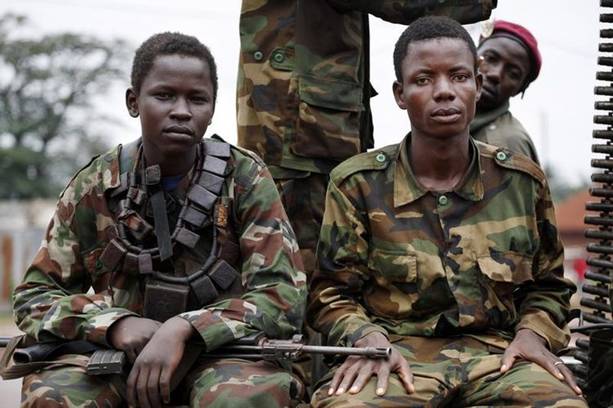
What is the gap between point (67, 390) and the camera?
3.86 m

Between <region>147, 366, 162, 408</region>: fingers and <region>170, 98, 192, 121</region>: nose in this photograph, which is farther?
<region>170, 98, 192, 121</region>: nose

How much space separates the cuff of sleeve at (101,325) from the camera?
4.02m

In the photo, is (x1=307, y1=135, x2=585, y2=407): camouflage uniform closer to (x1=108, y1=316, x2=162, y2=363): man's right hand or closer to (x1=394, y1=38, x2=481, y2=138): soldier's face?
(x1=394, y1=38, x2=481, y2=138): soldier's face

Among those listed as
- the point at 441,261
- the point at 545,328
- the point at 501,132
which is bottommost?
the point at 545,328

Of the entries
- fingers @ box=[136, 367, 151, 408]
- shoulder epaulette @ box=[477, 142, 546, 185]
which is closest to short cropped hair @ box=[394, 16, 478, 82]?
shoulder epaulette @ box=[477, 142, 546, 185]

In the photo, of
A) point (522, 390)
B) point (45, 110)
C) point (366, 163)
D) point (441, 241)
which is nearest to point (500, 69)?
point (366, 163)

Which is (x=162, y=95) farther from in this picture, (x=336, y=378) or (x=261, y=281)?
(x=336, y=378)

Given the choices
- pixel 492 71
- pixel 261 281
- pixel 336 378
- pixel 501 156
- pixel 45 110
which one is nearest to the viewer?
pixel 336 378

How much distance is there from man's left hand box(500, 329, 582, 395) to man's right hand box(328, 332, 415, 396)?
35 centimetres

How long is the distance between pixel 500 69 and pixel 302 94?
1767mm

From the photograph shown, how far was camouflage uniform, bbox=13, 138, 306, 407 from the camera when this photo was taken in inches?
153

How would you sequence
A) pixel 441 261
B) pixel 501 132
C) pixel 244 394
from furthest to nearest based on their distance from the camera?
1. pixel 501 132
2. pixel 441 261
3. pixel 244 394

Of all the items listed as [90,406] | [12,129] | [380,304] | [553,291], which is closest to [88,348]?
[90,406]

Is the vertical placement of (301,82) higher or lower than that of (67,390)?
higher
